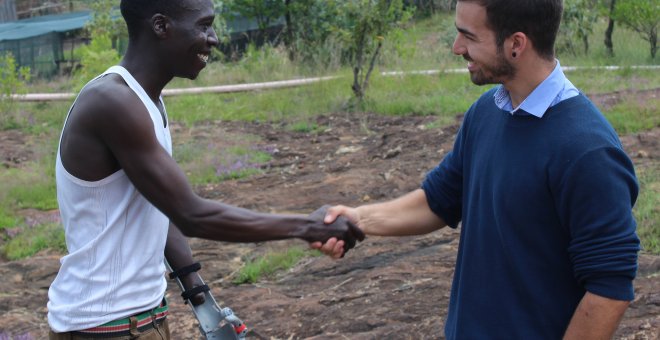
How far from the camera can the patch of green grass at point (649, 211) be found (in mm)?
5617

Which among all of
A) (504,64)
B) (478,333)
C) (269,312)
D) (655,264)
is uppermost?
(504,64)

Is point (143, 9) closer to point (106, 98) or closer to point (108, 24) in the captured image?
point (106, 98)

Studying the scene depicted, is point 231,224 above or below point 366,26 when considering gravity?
above

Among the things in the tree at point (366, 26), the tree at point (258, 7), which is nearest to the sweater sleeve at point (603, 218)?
the tree at point (366, 26)

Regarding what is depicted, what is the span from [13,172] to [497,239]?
27.6 feet

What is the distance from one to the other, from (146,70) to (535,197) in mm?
1330

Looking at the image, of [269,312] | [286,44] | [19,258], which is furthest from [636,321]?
[286,44]

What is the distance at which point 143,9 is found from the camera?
9.73 feet

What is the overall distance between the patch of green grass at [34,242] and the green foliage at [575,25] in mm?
9016

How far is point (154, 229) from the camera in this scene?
2914 millimetres

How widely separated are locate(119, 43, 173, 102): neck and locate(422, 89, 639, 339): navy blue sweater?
1.01 metres

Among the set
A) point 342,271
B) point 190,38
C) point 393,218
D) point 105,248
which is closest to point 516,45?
point 393,218

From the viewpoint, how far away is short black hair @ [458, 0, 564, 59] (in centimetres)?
231

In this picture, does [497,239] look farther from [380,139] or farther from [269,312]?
[380,139]
